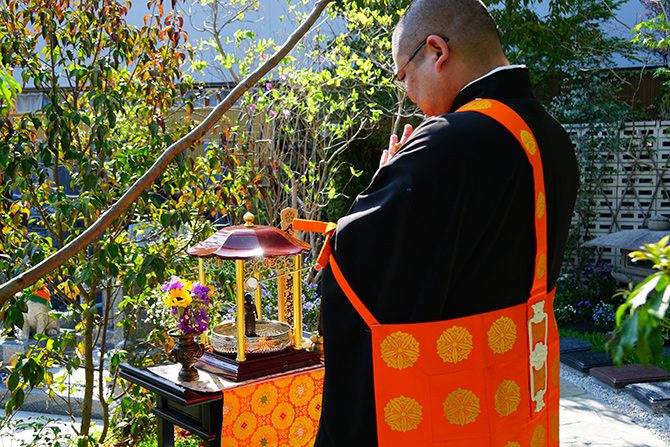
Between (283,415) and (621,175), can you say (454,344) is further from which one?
(621,175)

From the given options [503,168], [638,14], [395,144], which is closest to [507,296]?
[503,168]

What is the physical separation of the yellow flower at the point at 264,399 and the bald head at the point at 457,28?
151 cm

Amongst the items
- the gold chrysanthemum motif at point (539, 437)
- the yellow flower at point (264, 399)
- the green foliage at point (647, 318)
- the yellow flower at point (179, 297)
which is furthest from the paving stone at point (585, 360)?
the green foliage at point (647, 318)

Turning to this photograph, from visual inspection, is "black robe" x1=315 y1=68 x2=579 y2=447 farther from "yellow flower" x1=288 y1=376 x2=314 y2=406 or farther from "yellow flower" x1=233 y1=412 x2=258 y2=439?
"yellow flower" x1=288 y1=376 x2=314 y2=406

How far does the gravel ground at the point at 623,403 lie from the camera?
525 centimetres

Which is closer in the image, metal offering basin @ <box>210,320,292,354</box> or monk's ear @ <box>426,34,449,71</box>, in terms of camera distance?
monk's ear @ <box>426,34,449,71</box>

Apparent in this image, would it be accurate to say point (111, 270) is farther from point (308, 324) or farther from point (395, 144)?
point (308, 324)

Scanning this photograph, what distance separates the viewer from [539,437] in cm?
221

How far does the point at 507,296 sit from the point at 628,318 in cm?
113

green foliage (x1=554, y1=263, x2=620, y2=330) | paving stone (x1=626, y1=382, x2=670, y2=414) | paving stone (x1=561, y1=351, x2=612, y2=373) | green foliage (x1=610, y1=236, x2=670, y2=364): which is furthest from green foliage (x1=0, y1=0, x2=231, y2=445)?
green foliage (x1=554, y1=263, x2=620, y2=330)

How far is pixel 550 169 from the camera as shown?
2.10 m

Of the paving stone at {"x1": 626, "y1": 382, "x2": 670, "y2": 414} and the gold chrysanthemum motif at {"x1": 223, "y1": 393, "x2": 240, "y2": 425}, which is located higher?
the gold chrysanthemum motif at {"x1": 223, "y1": 393, "x2": 240, "y2": 425}

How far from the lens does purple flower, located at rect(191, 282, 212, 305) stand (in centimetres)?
310

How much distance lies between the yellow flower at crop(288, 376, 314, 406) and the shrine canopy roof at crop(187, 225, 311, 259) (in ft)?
1.75
